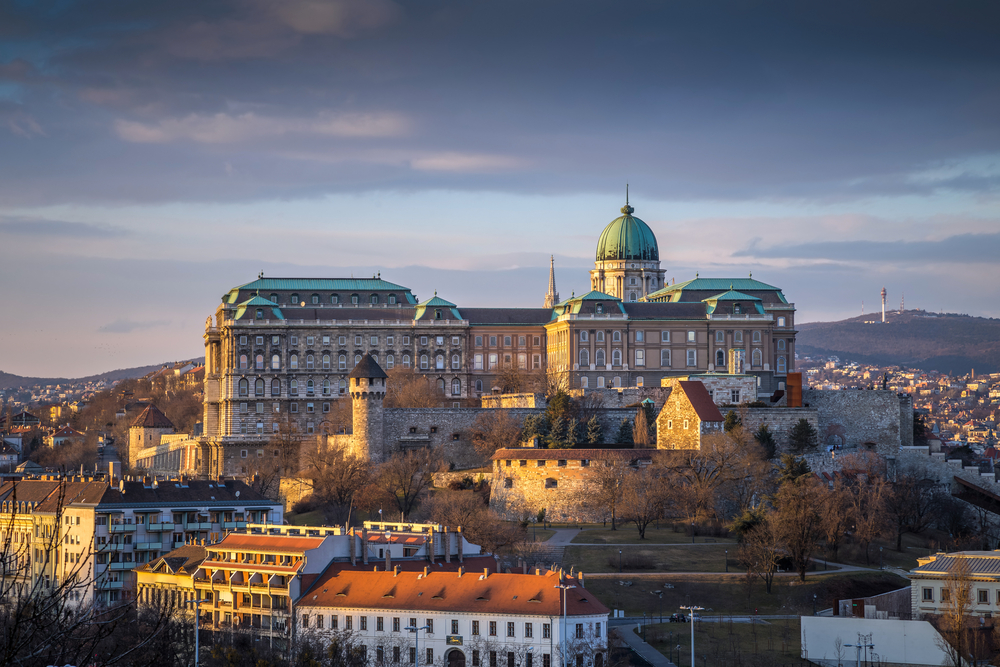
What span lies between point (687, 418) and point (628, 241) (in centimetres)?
7796

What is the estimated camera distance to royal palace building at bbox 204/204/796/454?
5468 inches

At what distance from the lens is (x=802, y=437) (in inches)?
4309

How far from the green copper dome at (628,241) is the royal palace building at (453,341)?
22978mm

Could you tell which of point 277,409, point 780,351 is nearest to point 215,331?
point 277,409

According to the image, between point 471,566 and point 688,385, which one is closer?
point 471,566

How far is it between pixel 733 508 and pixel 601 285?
82365 mm

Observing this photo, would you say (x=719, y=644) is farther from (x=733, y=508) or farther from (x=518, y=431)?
(x=518, y=431)

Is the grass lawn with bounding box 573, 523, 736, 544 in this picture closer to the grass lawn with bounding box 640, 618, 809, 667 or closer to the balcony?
the grass lawn with bounding box 640, 618, 809, 667

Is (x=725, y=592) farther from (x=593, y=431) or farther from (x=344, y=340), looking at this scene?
(x=344, y=340)

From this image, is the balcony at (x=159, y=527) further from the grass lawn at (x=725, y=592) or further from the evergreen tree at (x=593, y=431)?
the grass lawn at (x=725, y=592)

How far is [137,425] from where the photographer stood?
165375 mm

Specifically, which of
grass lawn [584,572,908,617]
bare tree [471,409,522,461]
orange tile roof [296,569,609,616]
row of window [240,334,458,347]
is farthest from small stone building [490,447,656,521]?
row of window [240,334,458,347]

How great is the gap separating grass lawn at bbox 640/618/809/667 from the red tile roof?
28727 millimetres

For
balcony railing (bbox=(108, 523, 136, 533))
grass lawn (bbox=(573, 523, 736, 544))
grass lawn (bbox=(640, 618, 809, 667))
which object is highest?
balcony railing (bbox=(108, 523, 136, 533))
